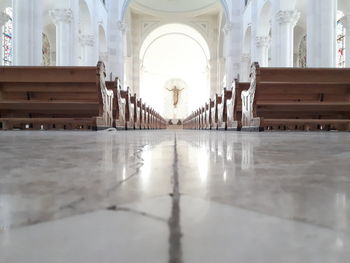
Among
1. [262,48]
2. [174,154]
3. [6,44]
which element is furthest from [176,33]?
[174,154]

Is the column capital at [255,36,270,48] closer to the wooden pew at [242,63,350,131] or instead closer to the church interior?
the church interior

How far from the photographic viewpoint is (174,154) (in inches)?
42.6

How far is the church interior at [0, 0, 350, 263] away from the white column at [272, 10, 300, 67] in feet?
0.11

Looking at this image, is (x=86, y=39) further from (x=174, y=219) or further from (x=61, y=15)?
(x=174, y=219)

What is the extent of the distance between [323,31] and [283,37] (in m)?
2.26

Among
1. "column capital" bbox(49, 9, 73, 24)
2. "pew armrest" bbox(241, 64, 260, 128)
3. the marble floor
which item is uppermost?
"column capital" bbox(49, 9, 73, 24)

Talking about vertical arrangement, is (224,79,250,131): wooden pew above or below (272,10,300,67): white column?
below

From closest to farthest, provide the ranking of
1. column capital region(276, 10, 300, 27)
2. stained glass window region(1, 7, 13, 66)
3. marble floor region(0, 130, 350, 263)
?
marble floor region(0, 130, 350, 263) → column capital region(276, 10, 300, 27) → stained glass window region(1, 7, 13, 66)

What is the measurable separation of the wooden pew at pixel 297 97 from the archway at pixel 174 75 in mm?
20036

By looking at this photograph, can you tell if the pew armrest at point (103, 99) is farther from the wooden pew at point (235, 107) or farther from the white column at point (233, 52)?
the white column at point (233, 52)

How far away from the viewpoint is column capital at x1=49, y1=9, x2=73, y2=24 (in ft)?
27.9

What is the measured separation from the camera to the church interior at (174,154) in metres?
0.27

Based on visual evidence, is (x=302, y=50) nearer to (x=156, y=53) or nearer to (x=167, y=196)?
(x=156, y=53)

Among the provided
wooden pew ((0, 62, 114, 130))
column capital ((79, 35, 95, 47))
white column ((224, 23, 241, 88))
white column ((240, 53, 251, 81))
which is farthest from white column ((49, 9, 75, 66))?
white column ((240, 53, 251, 81))
